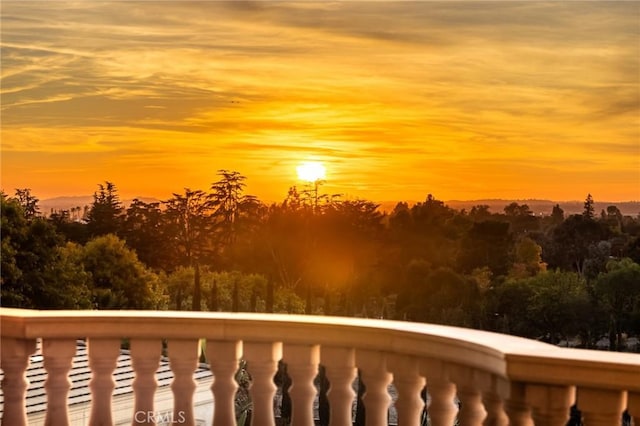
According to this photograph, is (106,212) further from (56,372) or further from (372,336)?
(372,336)

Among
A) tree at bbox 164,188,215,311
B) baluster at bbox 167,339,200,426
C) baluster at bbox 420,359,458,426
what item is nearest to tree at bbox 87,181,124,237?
tree at bbox 164,188,215,311

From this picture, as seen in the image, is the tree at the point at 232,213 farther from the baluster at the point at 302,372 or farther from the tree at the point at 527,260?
the baluster at the point at 302,372

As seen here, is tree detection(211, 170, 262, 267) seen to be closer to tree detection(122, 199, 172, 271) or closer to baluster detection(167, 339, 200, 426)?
tree detection(122, 199, 172, 271)

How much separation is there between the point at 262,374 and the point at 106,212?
16.3m

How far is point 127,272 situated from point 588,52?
10027 millimetres

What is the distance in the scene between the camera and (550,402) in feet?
6.06

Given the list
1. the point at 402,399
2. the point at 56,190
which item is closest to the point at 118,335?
the point at 402,399

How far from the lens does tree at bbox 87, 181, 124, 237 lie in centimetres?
1800

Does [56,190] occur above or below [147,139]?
below

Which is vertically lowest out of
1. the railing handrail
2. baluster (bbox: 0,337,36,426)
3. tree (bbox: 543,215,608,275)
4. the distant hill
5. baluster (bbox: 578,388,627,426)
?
baluster (bbox: 0,337,36,426)

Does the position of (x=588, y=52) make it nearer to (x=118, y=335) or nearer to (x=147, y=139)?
(x=147, y=139)

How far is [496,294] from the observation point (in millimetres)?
21016

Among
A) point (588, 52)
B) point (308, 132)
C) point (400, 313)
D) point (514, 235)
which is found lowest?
point (400, 313)

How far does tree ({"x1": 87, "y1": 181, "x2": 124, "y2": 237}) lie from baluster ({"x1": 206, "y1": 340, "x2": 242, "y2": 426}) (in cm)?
1565
